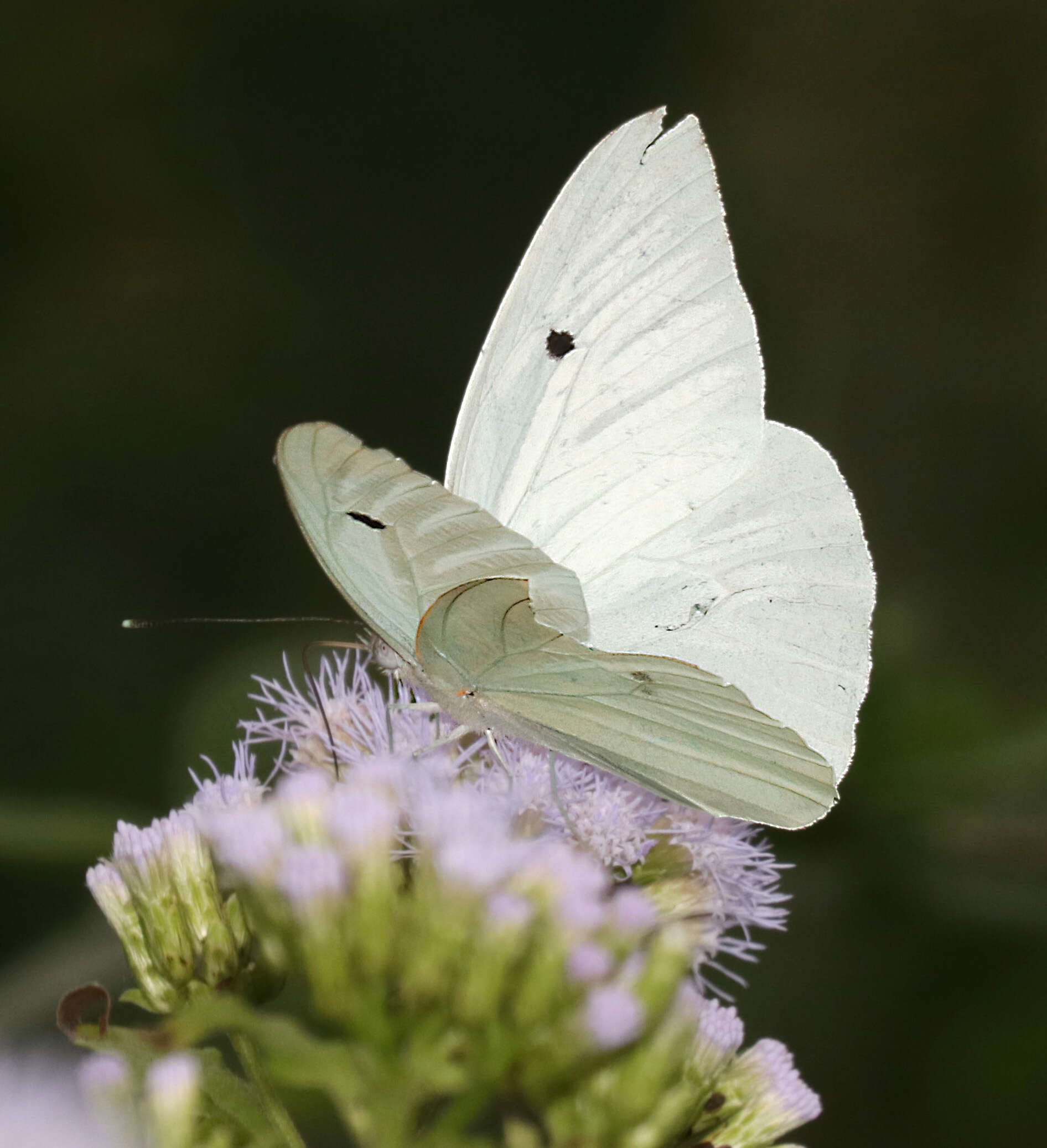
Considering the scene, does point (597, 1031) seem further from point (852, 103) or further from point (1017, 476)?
point (852, 103)

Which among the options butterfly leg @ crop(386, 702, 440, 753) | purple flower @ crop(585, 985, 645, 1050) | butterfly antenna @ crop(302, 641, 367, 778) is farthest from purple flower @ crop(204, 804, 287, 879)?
butterfly leg @ crop(386, 702, 440, 753)

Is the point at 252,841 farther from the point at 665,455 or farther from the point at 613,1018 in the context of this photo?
the point at 665,455

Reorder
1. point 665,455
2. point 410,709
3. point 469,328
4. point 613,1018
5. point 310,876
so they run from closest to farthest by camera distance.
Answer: point 613,1018
point 310,876
point 410,709
point 665,455
point 469,328

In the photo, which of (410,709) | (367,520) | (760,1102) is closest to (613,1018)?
(760,1102)

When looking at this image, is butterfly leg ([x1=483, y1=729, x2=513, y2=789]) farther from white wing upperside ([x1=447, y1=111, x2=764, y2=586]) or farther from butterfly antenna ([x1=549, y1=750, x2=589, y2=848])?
white wing upperside ([x1=447, y1=111, x2=764, y2=586])

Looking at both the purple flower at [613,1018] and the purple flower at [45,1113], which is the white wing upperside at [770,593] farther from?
the purple flower at [45,1113]
